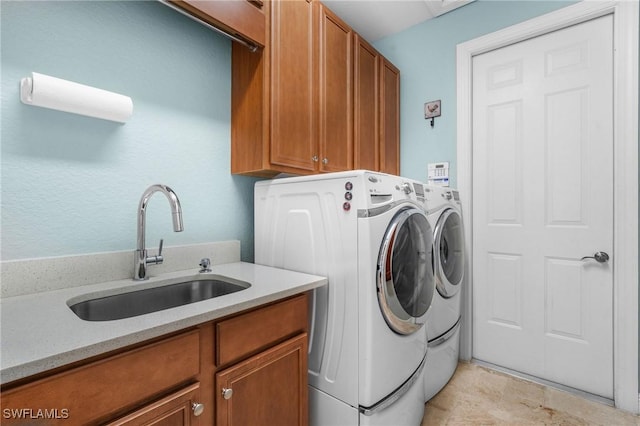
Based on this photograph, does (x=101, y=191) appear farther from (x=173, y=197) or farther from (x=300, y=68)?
(x=300, y=68)

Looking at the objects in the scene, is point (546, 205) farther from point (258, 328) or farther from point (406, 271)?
point (258, 328)

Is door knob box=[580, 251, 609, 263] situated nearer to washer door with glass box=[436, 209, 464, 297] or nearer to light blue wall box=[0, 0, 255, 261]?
washer door with glass box=[436, 209, 464, 297]


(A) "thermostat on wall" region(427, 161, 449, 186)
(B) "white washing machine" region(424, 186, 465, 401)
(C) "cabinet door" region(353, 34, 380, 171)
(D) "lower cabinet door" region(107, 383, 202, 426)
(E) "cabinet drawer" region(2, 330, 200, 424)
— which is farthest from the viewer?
(A) "thermostat on wall" region(427, 161, 449, 186)

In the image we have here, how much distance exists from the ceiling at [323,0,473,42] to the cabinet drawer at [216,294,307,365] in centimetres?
218

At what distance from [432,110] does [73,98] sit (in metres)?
2.32

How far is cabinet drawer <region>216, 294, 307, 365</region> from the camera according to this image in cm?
100

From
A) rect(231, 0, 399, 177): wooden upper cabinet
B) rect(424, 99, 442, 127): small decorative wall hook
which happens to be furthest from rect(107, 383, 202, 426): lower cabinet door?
rect(424, 99, 442, 127): small decorative wall hook

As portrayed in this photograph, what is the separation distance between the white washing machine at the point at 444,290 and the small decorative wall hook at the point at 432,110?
711mm

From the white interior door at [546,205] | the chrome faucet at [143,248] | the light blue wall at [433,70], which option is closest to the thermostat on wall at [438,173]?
the light blue wall at [433,70]

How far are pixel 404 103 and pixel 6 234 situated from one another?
8.66 ft

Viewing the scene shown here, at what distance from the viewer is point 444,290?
1.92 meters

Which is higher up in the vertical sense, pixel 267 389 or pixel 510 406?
pixel 267 389

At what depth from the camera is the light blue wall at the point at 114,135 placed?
114 cm

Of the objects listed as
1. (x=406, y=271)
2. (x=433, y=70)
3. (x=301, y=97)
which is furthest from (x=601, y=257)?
(x=301, y=97)
